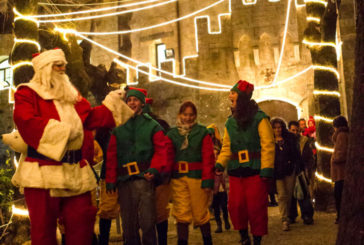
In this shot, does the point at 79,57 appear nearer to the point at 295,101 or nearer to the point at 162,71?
the point at 162,71

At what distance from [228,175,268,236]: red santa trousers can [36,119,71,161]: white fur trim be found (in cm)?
237

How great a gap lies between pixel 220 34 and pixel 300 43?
9.95ft

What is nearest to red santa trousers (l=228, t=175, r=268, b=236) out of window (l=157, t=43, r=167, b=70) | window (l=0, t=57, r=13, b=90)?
window (l=157, t=43, r=167, b=70)

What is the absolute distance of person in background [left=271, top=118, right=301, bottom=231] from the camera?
271 inches

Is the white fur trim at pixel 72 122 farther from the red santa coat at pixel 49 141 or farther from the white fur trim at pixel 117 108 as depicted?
the white fur trim at pixel 117 108

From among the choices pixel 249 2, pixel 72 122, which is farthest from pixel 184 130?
pixel 249 2

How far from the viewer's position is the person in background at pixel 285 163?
6.89 metres

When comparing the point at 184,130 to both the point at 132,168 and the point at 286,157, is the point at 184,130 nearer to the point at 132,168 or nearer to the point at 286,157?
the point at 132,168

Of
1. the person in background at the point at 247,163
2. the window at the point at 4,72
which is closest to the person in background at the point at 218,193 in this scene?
the person in background at the point at 247,163

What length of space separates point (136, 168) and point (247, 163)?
1.33 m

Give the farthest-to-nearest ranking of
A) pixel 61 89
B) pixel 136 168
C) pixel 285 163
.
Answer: pixel 285 163 → pixel 136 168 → pixel 61 89

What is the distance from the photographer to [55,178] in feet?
Answer: 10.5

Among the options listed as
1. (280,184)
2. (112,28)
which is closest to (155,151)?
(280,184)

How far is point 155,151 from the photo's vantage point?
4.64 metres
